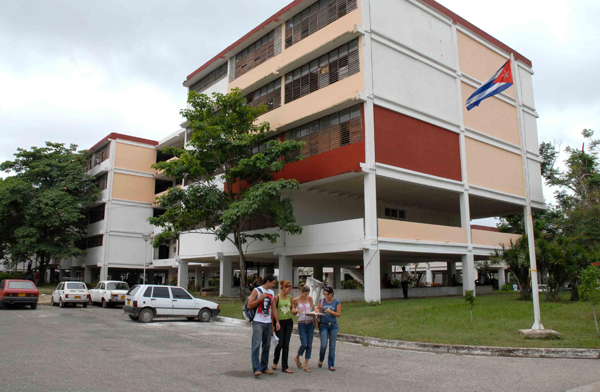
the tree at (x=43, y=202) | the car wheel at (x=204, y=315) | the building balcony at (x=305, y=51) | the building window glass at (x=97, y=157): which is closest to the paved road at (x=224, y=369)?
the car wheel at (x=204, y=315)

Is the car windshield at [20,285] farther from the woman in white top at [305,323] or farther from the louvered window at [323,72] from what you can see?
the woman in white top at [305,323]

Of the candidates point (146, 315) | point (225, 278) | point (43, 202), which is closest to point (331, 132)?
point (146, 315)

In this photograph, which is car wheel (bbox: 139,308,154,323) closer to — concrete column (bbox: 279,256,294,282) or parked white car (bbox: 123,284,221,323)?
parked white car (bbox: 123,284,221,323)

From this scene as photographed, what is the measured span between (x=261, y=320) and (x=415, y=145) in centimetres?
1885

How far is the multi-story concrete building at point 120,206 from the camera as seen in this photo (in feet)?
154

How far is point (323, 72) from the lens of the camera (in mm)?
25641

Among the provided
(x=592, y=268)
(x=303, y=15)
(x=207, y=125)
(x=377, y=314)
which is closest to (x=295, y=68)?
(x=303, y=15)

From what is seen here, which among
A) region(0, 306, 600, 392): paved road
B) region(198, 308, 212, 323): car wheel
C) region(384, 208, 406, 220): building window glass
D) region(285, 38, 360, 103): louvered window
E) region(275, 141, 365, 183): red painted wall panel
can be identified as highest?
region(285, 38, 360, 103): louvered window

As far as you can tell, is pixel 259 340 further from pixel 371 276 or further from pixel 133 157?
pixel 133 157

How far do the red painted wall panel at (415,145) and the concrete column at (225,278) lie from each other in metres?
13.5

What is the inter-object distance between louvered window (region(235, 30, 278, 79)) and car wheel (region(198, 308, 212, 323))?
16010mm

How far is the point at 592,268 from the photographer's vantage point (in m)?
13.3

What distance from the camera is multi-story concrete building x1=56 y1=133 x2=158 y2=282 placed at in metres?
46.8

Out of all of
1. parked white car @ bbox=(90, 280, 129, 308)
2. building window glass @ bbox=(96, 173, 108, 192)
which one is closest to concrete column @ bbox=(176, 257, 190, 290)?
parked white car @ bbox=(90, 280, 129, 308)
